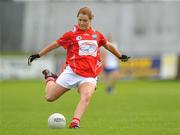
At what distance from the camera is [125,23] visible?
136 ft

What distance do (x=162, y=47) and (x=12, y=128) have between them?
29.4m

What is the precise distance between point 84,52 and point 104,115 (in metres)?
4.30

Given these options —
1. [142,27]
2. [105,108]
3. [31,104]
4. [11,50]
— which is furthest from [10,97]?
[142,27]

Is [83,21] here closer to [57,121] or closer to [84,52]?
[84,52]

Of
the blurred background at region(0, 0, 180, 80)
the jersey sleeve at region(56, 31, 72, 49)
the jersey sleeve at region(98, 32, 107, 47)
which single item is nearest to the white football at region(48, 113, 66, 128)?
the jersey sleeve at region(56, 31, 72, 49)

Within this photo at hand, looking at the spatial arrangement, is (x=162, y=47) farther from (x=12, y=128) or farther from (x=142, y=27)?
(x=12, y=128)

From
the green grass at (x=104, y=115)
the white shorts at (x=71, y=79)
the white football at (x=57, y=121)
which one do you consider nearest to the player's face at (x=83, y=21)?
the white shorts at (x=71, y=79)

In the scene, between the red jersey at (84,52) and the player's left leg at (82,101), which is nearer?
the player's left leg at (82,101)

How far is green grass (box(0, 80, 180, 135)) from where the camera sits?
11461 mm

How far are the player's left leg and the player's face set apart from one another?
0.97m

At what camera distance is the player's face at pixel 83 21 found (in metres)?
11.9

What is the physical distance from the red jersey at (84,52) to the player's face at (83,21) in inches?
3.9

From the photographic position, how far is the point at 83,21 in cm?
1196

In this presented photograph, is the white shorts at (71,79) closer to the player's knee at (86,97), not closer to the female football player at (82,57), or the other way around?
the female football player at (82,57)
